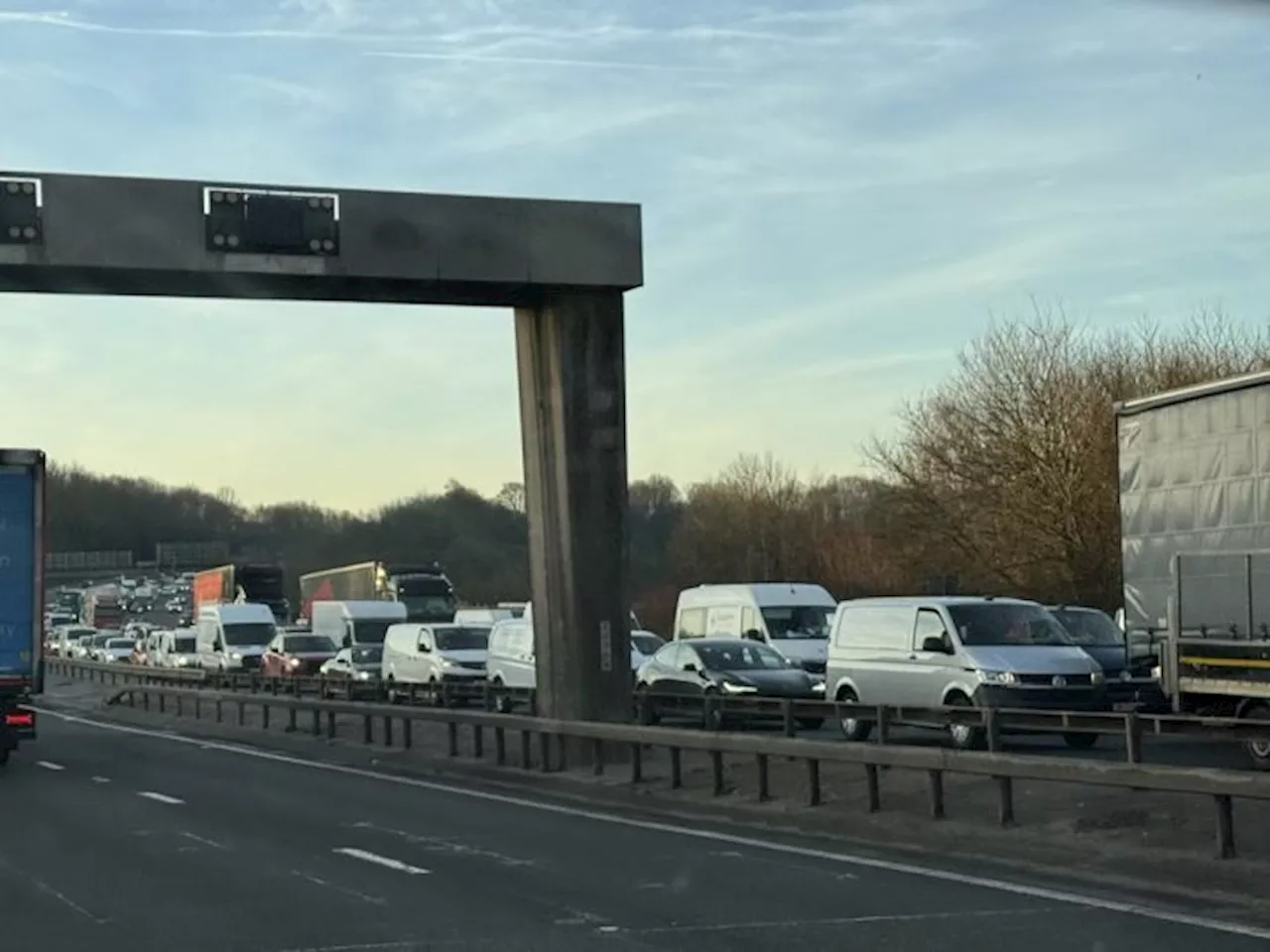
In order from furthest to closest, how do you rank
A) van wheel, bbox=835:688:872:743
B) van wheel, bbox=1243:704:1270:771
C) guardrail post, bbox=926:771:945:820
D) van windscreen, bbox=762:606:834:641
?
van windscreen, bbox=762:606:834:641
van wheel, bbox=835:688:872:743
van wheel, bbox=1243:704:1270:771
guardrail post, bbox=926:771:945:820

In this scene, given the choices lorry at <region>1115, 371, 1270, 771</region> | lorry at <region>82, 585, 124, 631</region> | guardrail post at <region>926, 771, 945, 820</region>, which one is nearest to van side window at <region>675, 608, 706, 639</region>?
lorry at <region>1115, 371, 1270, 771</region>

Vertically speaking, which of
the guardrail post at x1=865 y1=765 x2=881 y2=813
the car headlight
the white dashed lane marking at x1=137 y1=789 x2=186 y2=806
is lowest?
the white dashed lane marking at x1=137 y1=789 x2=186 y2=806

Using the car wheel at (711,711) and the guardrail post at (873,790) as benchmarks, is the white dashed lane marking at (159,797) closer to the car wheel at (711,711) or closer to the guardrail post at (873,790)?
the car wheel at (711,711)

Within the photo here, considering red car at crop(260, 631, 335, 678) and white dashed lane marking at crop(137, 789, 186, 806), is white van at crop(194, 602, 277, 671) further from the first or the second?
white dashed lane marking at crop(137, 789, 186, 806)

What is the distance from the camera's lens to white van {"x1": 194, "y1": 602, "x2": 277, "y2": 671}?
51.9m

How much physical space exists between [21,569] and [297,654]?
2296 centimetres

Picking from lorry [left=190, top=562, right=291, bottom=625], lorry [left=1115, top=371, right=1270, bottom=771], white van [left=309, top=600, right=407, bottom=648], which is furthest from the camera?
lorry [left=190, top=562, right=291, bottom=625]

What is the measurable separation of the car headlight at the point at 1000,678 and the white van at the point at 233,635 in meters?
33.1

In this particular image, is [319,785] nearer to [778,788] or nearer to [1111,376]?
[778,788]

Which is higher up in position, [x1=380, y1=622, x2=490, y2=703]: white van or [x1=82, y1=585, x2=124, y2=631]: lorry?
[x1=82, y1=585, x2=124, y2=631]: lorry

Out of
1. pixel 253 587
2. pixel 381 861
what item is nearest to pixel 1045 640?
pixel 381 861

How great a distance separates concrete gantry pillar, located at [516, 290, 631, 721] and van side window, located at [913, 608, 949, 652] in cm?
369

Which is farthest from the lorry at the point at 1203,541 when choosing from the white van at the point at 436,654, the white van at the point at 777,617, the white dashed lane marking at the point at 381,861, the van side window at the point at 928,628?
the white van at the point at 436,654

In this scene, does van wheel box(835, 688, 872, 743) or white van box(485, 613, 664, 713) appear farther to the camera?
white van box(485, 613, 664, 713)
